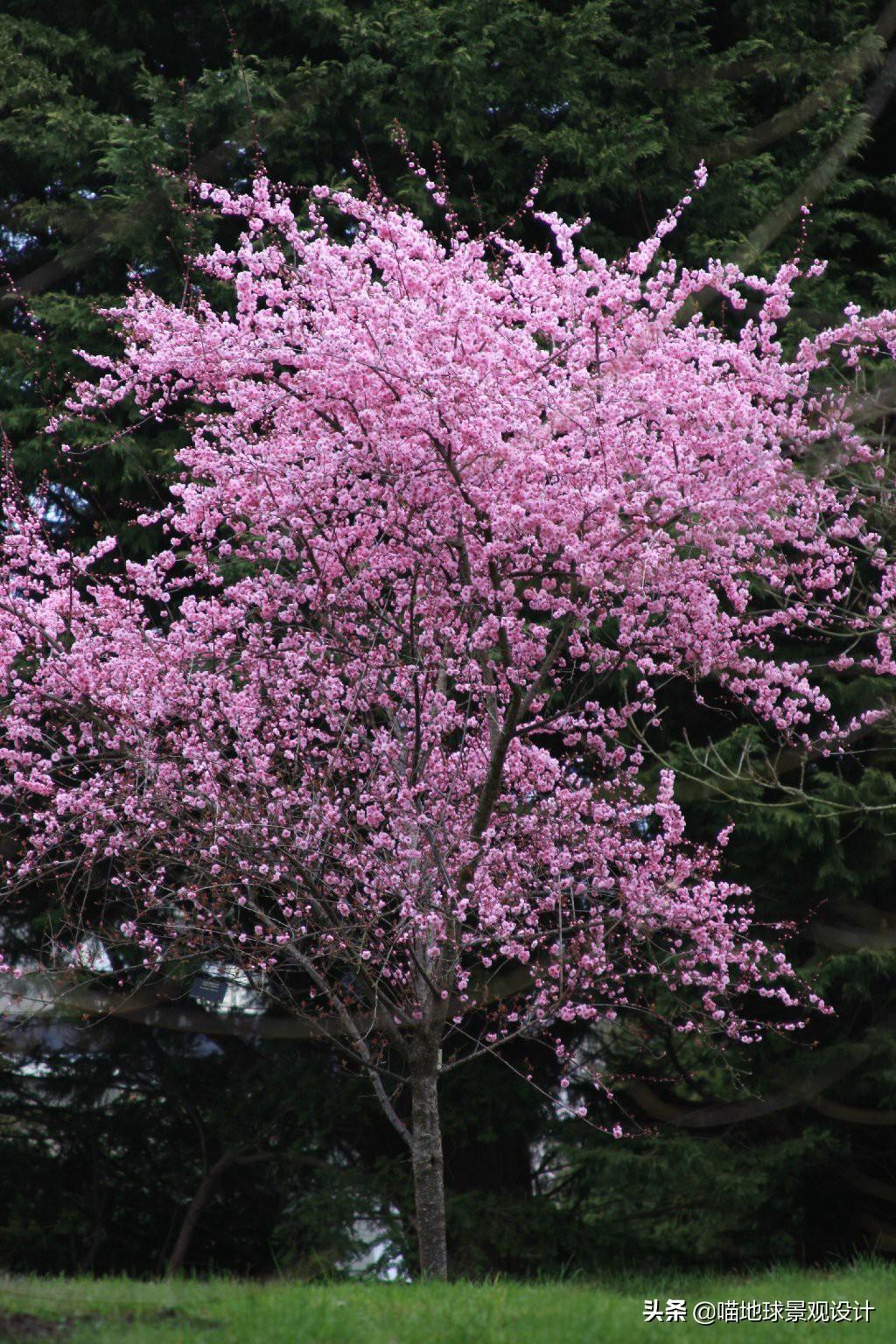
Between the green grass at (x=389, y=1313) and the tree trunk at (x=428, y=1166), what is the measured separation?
891mm

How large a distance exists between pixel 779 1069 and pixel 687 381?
15.3 feet

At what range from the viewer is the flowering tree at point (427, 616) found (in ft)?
21.5

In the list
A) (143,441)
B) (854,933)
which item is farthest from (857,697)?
(143,441)

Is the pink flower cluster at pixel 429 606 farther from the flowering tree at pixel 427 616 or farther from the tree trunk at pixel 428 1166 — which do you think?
the tree trunk at pixel 428 1166

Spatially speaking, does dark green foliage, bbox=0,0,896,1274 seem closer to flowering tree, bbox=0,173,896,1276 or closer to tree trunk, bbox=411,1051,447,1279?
flowering tree, bbox=0,173,896,1276

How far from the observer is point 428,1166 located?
21.8 ft

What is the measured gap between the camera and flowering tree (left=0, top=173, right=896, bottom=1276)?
656cm

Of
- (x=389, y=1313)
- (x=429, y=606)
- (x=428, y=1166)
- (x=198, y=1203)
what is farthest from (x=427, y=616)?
(x=198, y=1203)

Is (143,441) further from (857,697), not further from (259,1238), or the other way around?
(259,1238)

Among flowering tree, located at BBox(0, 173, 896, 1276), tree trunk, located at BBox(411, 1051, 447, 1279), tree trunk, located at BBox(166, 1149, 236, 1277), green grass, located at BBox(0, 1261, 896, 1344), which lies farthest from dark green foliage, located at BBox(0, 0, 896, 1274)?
green grass, located at BBox(0, 1261, 896, 1344)

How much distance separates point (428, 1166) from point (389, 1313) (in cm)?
200

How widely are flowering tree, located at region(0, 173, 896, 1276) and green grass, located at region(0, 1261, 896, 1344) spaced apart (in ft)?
4.35

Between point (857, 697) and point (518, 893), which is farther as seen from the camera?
point (857, 697)

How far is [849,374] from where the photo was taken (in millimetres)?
10383
